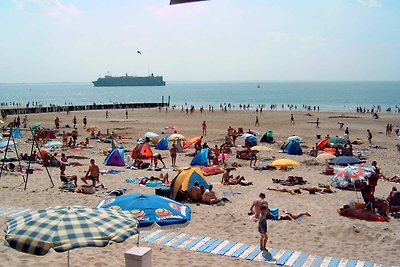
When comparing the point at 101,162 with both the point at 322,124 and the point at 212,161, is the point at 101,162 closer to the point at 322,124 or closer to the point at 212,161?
the point at 212,161

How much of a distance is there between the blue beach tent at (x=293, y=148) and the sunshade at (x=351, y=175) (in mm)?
8516

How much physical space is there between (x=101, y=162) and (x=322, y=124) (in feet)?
93.3

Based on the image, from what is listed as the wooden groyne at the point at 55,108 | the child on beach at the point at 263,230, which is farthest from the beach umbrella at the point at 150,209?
the wooden groyne at the point at 55,108

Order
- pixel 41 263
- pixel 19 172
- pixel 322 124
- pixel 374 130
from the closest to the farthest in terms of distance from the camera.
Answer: pixel 41 263 < pixel 19 172 < pixel 374 130 < pixel 322 124

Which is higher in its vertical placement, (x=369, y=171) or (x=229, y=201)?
(x=369, y=171)

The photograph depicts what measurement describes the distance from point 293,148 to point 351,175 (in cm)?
981

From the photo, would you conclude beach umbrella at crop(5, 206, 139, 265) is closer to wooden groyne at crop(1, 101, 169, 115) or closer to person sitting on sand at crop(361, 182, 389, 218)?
person sitting on sand at crop(361, 182, 389, 218)

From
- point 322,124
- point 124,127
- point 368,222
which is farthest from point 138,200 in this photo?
point 322,124

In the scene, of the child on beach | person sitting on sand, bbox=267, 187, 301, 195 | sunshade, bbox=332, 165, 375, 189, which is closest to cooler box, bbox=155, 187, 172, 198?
person sitting on sand, bbox=267, 187, 301, 195

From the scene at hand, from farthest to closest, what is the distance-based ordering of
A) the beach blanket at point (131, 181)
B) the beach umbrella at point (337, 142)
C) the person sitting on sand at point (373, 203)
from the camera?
the beach umbrella at point (337, 142), the beach blanket at point (131, 181), the person sitting on sand at point (373, 203)

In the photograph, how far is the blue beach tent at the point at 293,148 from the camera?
23828 millimetres

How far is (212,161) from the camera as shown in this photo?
2080cm

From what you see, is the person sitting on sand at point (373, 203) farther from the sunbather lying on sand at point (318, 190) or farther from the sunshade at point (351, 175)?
the sunbather lying on sand at point (318, 190)

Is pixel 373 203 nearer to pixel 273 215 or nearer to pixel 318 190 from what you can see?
pixel 273 215
